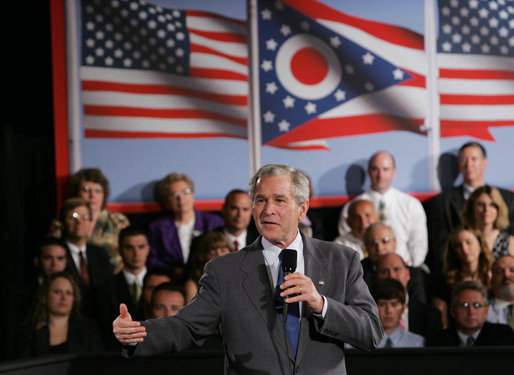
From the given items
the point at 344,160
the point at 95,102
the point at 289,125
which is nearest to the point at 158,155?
the point at 95,102

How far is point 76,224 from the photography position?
5184mm

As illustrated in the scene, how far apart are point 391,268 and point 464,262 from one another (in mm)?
604

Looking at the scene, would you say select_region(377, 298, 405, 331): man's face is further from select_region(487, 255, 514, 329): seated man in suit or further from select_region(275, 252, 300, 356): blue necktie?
select_region(275, 252, 300, 356): blue necktie

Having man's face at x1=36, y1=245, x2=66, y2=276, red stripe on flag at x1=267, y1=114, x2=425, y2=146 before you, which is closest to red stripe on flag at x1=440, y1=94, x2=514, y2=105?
red stripe on flag at x1=267, y1=114, x2=425, y2=146

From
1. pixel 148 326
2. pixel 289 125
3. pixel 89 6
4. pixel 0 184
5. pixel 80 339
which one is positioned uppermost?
pixel 89 6

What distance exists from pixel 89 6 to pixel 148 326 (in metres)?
4.99

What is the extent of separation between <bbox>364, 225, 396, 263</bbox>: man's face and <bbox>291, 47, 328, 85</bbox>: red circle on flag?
206 centimetres

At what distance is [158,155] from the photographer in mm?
6559

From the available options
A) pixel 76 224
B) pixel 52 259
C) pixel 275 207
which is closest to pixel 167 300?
pixel 52 259

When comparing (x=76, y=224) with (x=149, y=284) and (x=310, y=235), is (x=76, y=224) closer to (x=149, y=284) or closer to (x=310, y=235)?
(x=149, y=284)

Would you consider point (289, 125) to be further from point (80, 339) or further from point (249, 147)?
point (80, 339)

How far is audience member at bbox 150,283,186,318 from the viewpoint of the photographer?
14.3 feet

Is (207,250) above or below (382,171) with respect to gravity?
below

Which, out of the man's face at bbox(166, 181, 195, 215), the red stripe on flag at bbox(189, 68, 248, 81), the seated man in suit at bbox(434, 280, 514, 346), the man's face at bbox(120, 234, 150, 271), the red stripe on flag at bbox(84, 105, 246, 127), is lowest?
the seated man in suit at bbox(434, 280, 514, 346)
